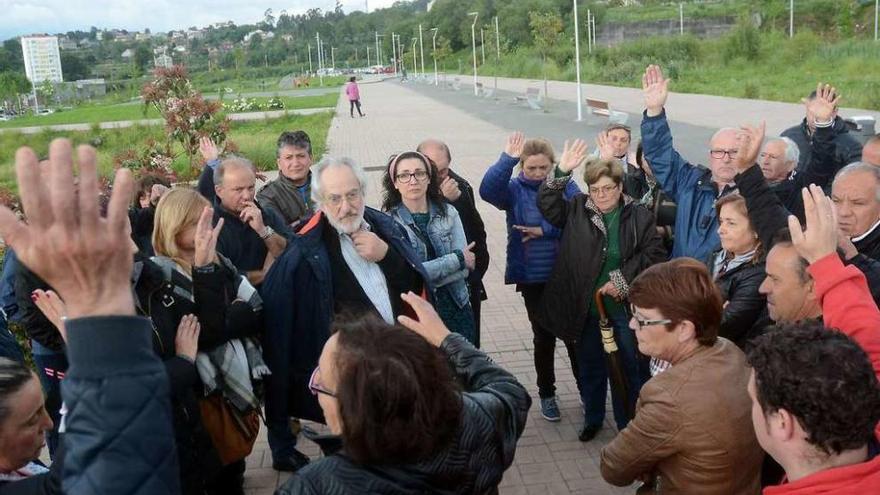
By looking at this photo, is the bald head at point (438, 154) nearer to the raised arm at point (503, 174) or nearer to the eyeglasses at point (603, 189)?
the raised arm at point (503, 174)

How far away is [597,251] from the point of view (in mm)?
4305

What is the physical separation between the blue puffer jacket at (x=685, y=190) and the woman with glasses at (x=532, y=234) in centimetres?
57

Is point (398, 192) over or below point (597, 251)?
over

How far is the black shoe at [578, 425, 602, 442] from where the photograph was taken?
184 inches

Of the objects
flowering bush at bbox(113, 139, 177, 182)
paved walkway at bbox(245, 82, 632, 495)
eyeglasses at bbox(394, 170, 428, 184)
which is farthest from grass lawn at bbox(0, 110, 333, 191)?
eyeglasses at bbox(394, 170, 428, 184)

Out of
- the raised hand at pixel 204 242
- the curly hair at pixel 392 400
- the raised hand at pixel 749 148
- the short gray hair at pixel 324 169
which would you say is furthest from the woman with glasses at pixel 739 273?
the raised hand at pixel 204 242

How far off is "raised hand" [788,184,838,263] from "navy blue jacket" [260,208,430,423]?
1.88 m

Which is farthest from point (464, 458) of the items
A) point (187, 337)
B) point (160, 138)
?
point (160, 138)

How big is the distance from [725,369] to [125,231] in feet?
6.69

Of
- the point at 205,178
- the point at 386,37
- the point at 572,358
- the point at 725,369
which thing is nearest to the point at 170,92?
the point at 205,178

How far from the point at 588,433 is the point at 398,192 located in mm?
1894

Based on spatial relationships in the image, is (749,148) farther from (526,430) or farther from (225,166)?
(225,166)

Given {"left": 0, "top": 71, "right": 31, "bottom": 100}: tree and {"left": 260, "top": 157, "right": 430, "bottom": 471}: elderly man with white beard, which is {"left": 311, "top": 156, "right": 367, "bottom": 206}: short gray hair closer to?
{"left": 260, "top": 157, "right": 430, "bottom": 471}: elderly man with white beard

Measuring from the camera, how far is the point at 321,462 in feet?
5.79
